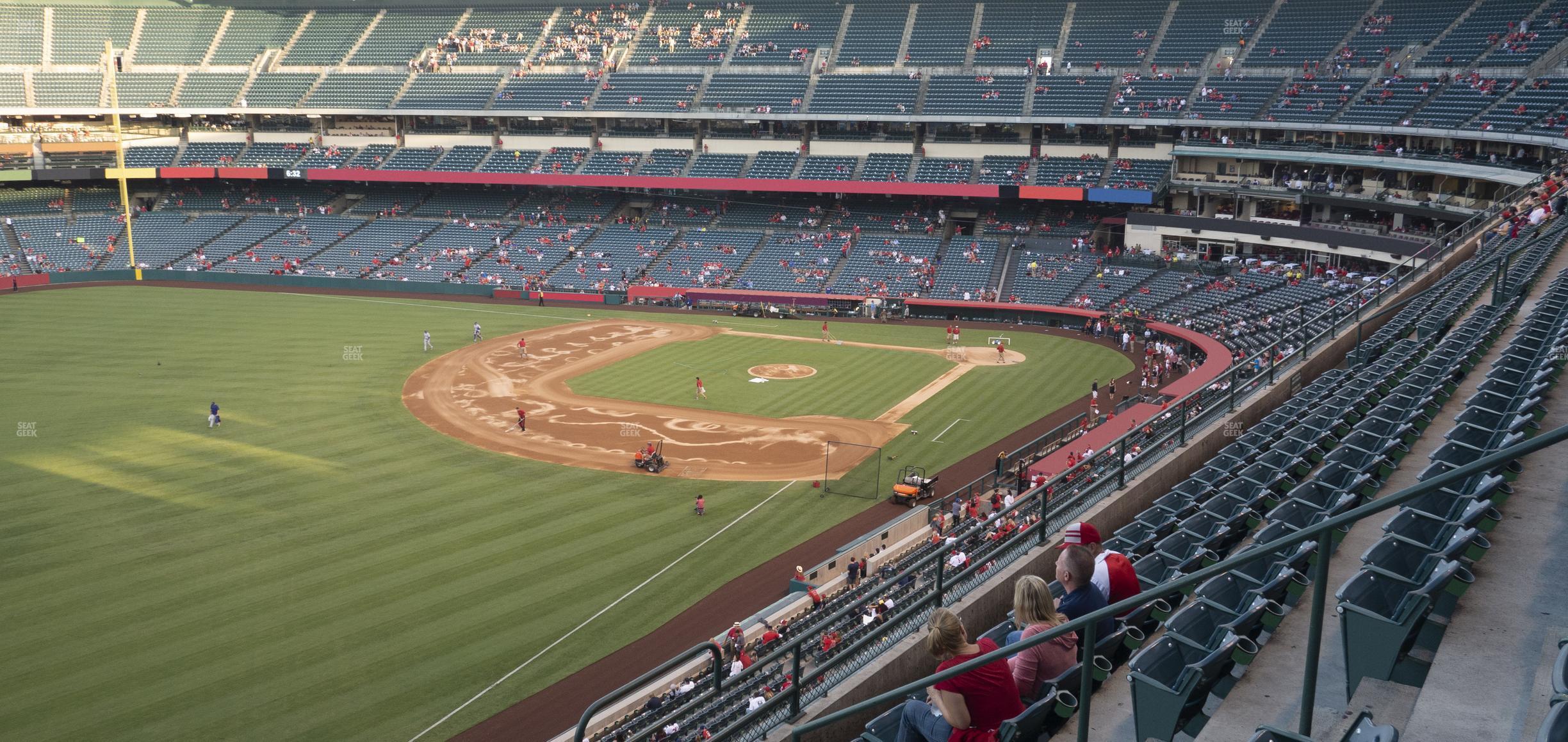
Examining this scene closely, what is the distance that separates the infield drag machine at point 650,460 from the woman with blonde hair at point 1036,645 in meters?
25.3

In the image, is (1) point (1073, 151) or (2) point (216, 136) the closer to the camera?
(1) point (1073, 151)

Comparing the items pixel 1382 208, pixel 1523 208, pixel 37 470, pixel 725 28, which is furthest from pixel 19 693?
pixel 725 28

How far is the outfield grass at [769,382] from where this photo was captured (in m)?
40.3

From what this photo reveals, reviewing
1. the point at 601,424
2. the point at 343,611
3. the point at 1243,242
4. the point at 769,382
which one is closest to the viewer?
the point at 343,611

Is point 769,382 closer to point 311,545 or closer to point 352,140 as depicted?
point 311,545

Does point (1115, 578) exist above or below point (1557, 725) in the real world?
below

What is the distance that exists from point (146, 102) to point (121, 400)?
164 ft

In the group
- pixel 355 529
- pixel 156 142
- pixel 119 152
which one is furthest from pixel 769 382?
pixel 156 142

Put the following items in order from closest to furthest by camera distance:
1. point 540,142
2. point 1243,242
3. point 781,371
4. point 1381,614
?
point 1381,614 → point 781,371 → point 1243,242 → point 540,142

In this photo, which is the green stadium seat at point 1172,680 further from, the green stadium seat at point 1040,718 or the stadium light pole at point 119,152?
the stadium light pole at point 119,152

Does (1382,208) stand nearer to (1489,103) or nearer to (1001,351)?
(1489,103)

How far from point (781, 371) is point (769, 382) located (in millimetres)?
2117

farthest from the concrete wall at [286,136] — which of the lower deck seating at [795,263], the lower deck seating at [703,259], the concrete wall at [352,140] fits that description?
the lower deck seating at [795,263]

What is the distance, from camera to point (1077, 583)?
7695 mm
